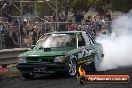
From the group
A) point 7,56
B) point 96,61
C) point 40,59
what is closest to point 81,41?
point 96,61

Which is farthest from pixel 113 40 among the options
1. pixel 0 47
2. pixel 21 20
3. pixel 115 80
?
pixel 115 80

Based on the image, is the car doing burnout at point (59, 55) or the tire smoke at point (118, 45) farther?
the tire smoke at point (118, 45)

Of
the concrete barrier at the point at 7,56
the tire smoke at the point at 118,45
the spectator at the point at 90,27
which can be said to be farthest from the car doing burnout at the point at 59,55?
the spectator at the point at 90,27

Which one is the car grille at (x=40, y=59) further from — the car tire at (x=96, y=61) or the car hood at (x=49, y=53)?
the car tire at (x=96, y=61)

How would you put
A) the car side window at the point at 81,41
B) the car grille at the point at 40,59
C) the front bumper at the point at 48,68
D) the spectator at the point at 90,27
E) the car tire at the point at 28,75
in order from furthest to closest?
the spectator at the point at 90,27 < the car side window at the point at 81,41 < the car tire at the point at 28,75 < the car grille at the point at 40,59 < the front bumper at the point at 48,68

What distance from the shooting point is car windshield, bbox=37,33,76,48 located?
13.1 meters

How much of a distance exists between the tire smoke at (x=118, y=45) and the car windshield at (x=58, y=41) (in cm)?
210

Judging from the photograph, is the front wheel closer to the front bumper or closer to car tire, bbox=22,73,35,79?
the front bumper

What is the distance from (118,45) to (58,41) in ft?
19.4

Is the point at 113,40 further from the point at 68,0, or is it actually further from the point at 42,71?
the point at 68,0

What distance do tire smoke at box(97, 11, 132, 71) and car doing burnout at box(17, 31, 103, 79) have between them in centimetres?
151

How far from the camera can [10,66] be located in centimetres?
1458

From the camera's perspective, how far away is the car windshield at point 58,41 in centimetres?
1310

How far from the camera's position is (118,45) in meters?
18.4
